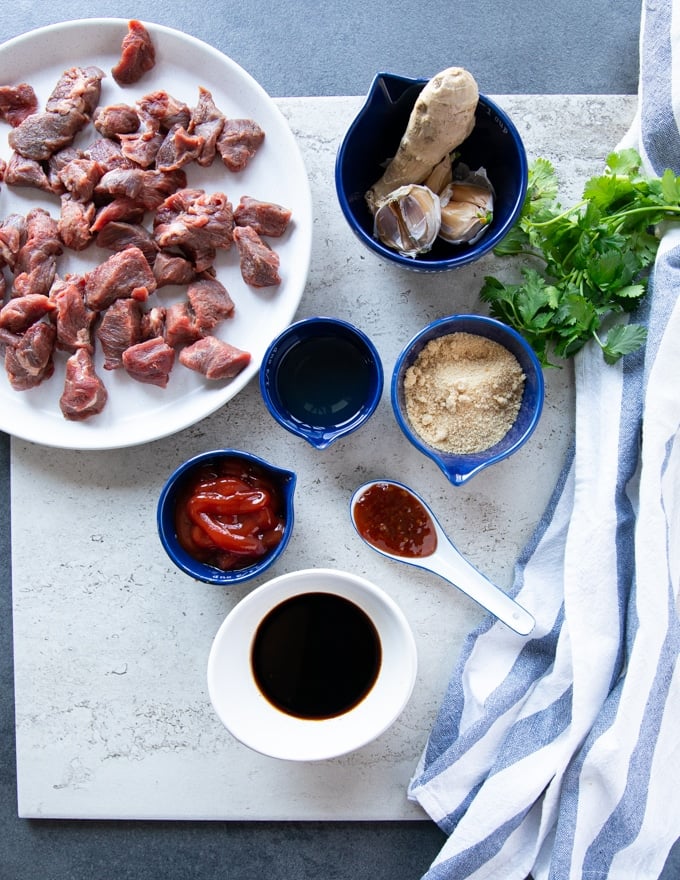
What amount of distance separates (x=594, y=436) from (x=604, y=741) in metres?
0.68

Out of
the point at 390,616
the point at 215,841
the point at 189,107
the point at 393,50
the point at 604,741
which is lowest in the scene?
the point at 215,841

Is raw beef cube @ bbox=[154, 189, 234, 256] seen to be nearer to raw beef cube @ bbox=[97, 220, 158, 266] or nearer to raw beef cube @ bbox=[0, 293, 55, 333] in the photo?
raw beef cube @ bbox=[97, 220, 158, 266]

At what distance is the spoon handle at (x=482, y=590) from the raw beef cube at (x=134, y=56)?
1360 mm

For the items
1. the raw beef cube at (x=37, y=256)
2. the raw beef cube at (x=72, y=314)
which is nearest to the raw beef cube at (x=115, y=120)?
the raw beef cube at (x=37, y=256)

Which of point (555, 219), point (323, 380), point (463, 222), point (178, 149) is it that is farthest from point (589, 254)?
point (178, 149)

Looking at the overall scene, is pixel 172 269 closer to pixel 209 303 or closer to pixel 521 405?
pixel 209 303

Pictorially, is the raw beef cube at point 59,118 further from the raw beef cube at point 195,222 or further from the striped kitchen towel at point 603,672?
the striped kitchen towel at point 603,672

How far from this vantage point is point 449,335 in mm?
1770

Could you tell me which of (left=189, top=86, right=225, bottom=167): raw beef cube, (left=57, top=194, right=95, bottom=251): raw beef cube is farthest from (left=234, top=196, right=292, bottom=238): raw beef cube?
(left=57, top=194, right=95, bottom=251): raw beef cube

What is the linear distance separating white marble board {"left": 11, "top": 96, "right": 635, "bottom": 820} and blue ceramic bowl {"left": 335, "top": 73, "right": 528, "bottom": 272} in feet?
0.50

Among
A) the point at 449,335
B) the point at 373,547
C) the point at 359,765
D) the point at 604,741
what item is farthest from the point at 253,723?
the point at 449,335

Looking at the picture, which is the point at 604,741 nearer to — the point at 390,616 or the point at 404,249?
the point at 390,616

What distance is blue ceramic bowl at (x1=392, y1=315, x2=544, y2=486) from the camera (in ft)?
5.58

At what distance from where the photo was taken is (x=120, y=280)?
1.80m
